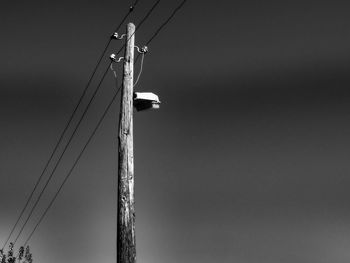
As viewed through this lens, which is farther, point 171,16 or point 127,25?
point 127,25

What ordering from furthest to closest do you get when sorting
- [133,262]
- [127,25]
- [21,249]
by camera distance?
1. [21,249]
2. [127,25]
3. [133,262]

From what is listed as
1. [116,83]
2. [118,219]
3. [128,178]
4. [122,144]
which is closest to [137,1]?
[116,83]

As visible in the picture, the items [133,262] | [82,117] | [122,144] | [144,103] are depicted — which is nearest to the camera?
[133,262]

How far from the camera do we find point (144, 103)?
7922 mm

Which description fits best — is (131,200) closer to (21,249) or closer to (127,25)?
(127,25)

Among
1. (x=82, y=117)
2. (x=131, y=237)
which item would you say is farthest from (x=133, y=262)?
(x=82, y=117)

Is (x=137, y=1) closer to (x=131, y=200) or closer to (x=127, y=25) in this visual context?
(x=127, y=25)

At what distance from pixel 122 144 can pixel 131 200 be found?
0.91m

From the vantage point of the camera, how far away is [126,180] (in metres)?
7.07

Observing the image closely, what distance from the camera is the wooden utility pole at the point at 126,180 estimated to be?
6.76 meters

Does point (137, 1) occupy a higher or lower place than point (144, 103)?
higher

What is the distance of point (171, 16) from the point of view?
7.36 meters

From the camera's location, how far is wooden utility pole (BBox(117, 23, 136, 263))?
6.76 metres

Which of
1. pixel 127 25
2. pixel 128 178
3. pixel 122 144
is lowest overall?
pixel 128 178
